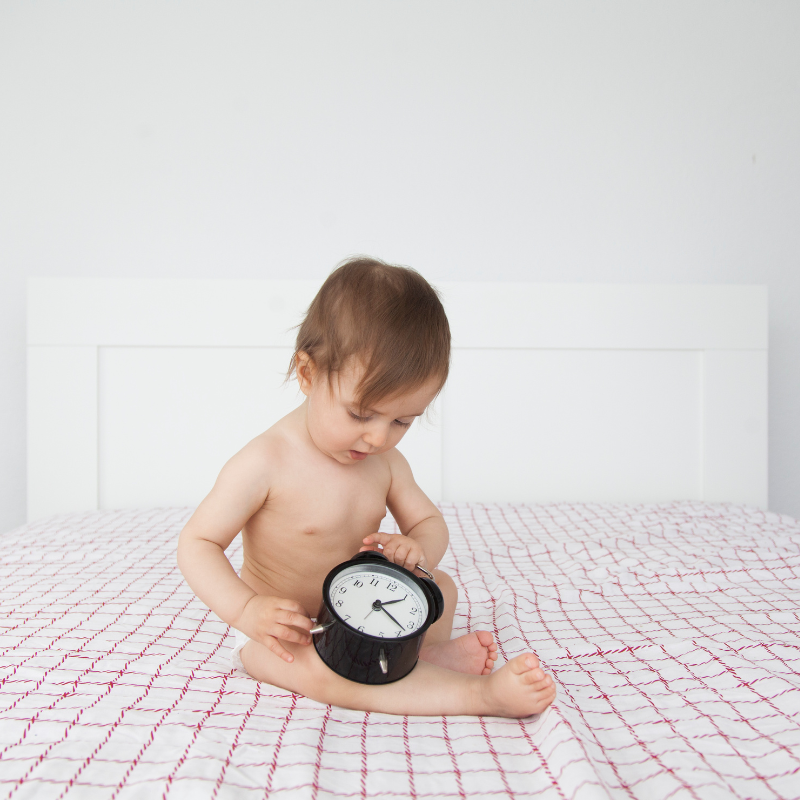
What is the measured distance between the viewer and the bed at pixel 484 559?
53 centimetres

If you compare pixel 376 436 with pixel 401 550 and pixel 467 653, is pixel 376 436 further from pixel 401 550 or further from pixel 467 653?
pixel 467 653

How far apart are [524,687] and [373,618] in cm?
16

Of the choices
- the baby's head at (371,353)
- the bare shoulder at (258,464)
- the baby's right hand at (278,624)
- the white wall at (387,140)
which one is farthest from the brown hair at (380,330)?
the white wall at (387,140)

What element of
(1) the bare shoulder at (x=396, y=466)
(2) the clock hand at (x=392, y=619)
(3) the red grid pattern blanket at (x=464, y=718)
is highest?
(1) the bare shoulder at (x=396, y=466)

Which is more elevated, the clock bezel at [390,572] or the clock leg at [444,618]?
the clock bezel at [390,572]

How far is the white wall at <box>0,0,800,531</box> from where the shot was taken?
6.43ft

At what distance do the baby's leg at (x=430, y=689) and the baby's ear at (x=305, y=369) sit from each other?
0.31 metres

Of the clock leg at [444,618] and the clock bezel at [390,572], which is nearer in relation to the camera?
the clock bezel at [390,572]

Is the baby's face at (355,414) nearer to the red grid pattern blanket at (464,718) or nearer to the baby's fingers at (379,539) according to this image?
the baby's fingers at (379,539)

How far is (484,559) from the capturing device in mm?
1220

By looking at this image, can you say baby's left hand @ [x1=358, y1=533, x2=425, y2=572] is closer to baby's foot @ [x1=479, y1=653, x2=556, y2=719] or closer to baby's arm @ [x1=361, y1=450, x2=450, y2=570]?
baby's arm @ [x1=361, y1=450, x2=450, y2=570]

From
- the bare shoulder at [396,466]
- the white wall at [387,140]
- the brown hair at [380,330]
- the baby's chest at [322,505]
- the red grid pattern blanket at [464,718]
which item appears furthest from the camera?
the white wall at [387,140]

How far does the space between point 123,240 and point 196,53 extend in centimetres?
61

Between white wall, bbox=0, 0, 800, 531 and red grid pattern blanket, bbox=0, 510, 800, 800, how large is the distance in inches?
43.5
